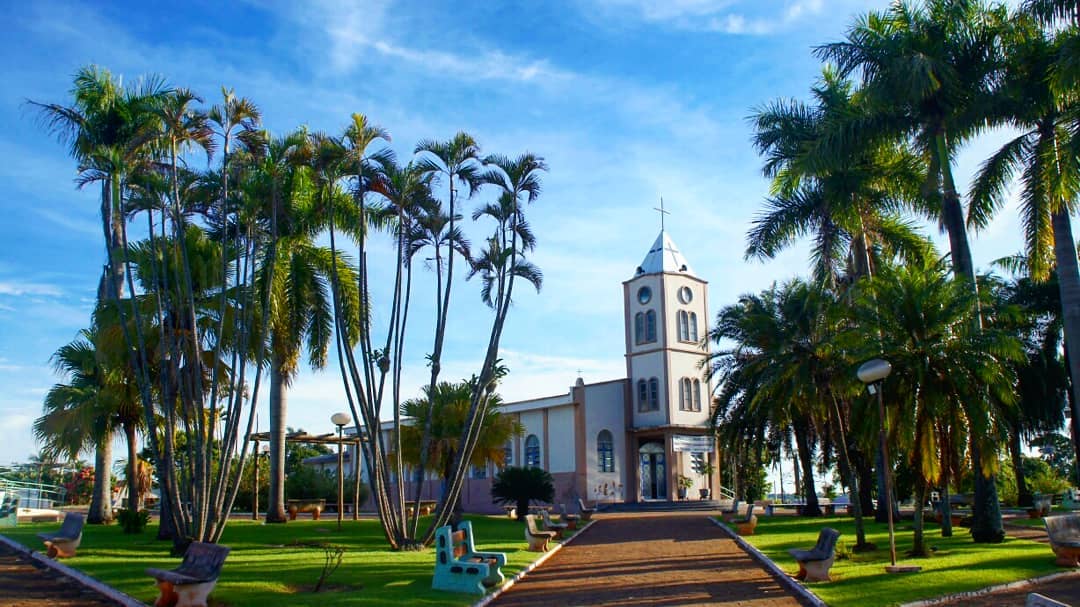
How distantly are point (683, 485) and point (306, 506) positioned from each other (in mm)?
19087

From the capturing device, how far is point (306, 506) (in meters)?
31.5

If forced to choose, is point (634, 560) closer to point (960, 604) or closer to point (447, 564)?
point (447, 564)

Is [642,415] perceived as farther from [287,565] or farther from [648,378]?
[287,565]

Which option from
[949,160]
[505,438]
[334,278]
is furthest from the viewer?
[505,438]

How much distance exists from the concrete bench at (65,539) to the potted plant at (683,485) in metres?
31.6

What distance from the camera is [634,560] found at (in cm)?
1602

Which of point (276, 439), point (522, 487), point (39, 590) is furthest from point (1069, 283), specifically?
point (522, 487)

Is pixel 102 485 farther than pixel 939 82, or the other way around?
pixel 102 485

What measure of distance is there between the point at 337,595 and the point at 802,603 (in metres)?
5.81

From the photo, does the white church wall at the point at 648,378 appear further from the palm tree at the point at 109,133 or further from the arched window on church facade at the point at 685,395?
the palm tree at the point at 109,133

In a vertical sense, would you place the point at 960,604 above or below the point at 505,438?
below

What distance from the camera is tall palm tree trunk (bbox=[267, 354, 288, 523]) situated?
23938 millimetres

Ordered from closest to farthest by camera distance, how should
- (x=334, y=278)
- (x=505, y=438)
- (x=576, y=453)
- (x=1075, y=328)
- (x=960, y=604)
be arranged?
(x=960, y=604) < (x=1075, y=328) < (x=334, y=278) < (x=505, y=438) < (x=576, y=453)

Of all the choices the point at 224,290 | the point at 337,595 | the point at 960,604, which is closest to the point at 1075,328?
the point at 960,604
